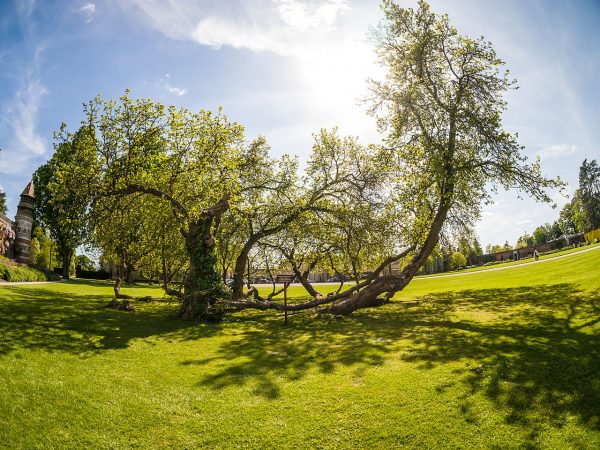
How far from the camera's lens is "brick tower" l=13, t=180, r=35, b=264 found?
46.0 metres

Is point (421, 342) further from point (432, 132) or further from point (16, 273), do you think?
point (16, 273)

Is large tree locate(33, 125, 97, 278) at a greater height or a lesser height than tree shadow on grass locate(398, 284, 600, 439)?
greater

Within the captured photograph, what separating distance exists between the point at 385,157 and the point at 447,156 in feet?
13.3

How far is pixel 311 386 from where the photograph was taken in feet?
25.5

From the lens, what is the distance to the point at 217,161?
1967 cm

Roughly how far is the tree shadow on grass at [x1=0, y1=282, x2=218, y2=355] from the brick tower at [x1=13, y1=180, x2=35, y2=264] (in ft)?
Answer: 117

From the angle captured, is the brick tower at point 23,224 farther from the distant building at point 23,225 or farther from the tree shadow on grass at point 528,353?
the tree shadow on grass at point 528,353

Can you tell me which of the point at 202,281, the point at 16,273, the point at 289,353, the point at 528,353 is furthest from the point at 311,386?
the point at 16,273

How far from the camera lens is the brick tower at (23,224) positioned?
1812 inches

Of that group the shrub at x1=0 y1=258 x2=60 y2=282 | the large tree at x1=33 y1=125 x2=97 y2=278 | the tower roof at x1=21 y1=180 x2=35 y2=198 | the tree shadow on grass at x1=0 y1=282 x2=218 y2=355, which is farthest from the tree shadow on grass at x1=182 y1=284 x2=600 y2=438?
the tower roof at x1=21 y1=180 x2=35 y2=198

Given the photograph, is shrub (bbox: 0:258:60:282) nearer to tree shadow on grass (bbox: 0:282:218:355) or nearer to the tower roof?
the tower roof

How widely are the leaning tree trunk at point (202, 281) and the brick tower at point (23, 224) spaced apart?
1658 inches

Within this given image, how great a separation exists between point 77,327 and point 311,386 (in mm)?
9883

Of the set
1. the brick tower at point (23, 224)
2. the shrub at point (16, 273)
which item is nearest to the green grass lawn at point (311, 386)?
the shrub at point (16, 273)
